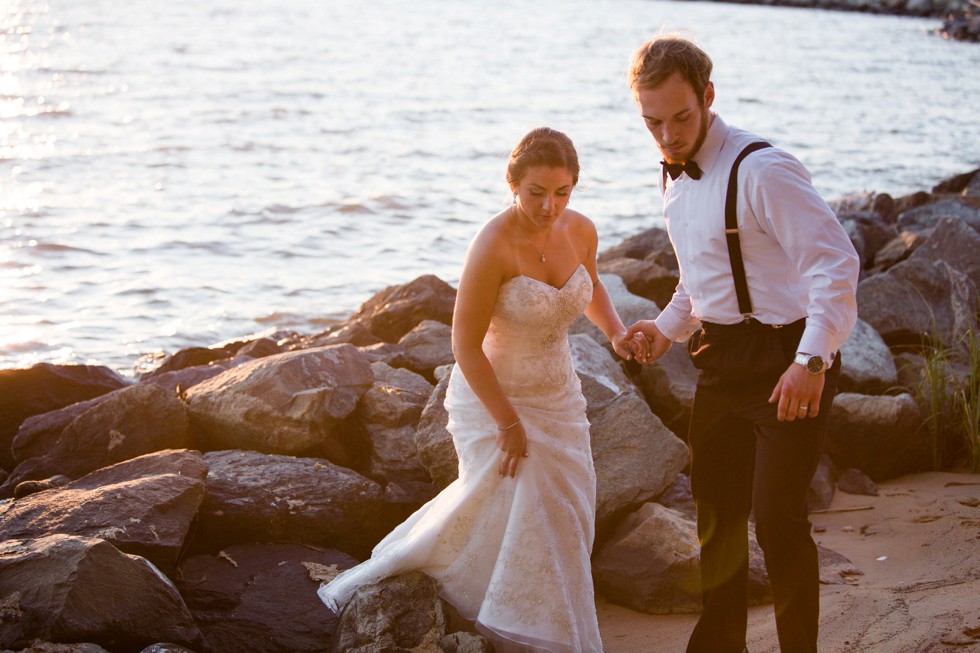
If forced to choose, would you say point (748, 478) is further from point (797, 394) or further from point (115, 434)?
point (115, 434)

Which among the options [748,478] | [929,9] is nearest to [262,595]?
[748,478]

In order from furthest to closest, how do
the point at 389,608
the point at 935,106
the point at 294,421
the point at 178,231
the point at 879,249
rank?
the point at 935,106 → the point at 178,231 → the point at 879,249 → the point at 294,421 → the point at 389,608

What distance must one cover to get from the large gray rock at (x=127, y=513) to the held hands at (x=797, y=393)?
2718mm

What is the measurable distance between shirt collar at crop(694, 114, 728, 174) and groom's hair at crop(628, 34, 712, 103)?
0.40 feet

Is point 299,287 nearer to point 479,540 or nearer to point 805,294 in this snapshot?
point 479,540

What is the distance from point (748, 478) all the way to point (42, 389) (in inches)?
199

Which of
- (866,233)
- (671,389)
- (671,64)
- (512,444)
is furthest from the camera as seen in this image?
(866,233)

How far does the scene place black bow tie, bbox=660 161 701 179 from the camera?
3555 millimetres

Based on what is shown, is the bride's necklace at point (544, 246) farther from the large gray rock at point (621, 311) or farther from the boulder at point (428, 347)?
the large gray rock at point (621, 311)

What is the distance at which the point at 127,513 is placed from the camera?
452 centimetres

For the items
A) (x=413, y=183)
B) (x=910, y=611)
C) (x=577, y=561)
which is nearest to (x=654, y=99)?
(x=577, y=561)

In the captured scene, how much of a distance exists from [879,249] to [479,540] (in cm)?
849

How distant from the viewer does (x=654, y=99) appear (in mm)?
3436

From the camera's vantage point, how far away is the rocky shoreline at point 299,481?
3990 millimetres
